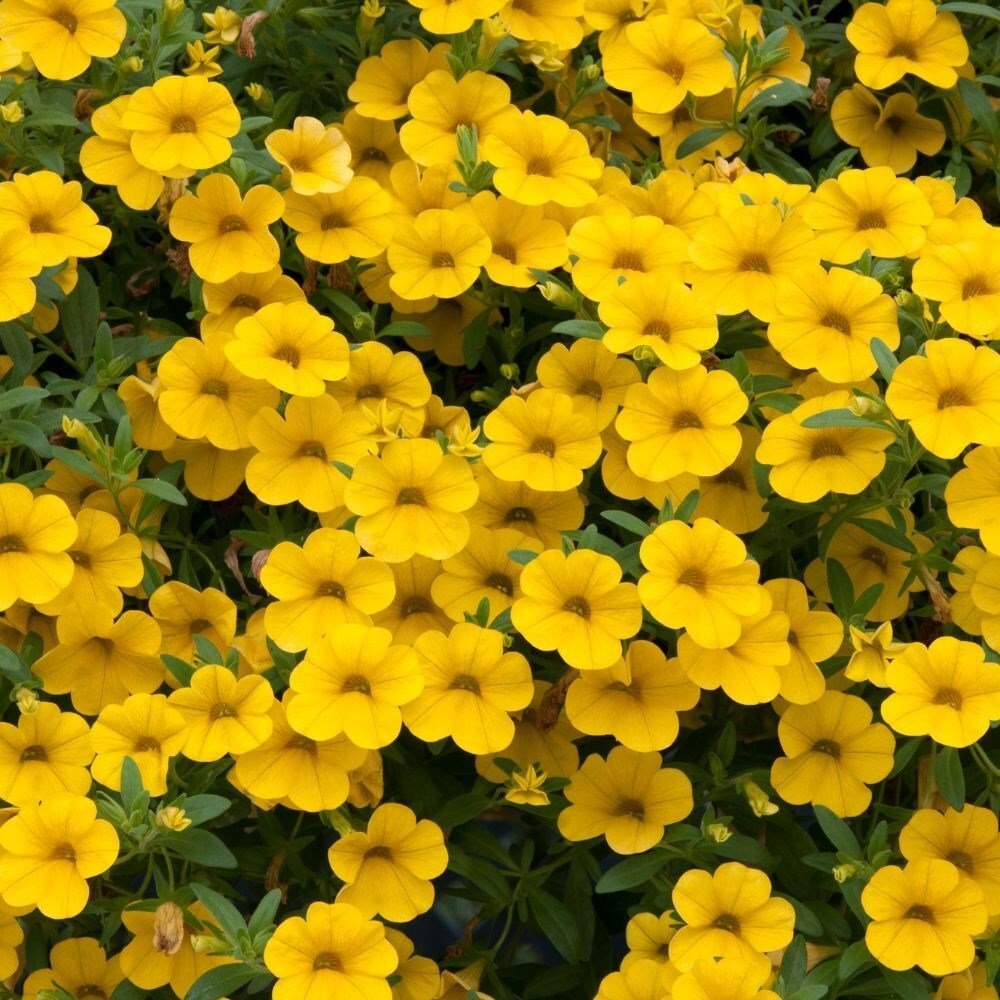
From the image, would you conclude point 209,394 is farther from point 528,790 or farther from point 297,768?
point 528,790

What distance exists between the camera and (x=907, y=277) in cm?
154

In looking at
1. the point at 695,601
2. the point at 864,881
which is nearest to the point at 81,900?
the point at 695,601

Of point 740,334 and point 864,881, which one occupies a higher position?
point 740,334

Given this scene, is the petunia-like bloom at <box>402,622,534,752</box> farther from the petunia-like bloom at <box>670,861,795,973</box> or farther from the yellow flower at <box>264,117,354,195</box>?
the yellow flower at <box>264,117,354,195</box>

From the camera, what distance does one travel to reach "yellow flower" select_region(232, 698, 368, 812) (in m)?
1.26

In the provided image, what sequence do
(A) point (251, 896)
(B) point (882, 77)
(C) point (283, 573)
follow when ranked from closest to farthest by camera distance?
(C) point (283, 573) < (A) point (251, 896) < (B) point (882, 77)

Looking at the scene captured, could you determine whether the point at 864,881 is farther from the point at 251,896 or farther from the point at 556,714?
the point at 251,896

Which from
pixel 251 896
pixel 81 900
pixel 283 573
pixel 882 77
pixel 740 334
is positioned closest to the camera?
pixel 81 900

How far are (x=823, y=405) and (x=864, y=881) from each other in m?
0.43

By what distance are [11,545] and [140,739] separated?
221mm

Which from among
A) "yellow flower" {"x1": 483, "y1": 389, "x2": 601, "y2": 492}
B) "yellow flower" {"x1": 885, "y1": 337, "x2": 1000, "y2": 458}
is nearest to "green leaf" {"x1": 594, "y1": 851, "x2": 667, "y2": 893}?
"yellow flower" {"x1": 483, "y1": 389, "x2": 601, "y2": 492}

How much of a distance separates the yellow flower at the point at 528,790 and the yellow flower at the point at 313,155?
626 mm

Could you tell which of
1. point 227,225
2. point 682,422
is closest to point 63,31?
point 227,225

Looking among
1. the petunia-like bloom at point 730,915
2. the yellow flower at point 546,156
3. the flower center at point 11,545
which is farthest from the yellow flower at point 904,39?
the flower center at point 11,545
